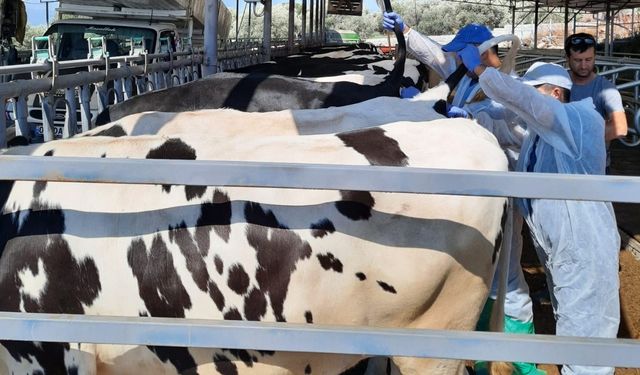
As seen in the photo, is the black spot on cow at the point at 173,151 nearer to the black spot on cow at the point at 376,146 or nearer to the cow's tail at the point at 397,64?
the black spot on cow at the point at 376,146

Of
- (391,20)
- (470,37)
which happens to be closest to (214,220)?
(470,37)

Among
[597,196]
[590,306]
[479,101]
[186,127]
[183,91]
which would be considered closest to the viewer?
[597,196]

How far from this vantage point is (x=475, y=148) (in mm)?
2498

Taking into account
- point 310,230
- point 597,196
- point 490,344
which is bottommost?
point 490,344

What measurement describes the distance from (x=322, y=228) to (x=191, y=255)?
44cm

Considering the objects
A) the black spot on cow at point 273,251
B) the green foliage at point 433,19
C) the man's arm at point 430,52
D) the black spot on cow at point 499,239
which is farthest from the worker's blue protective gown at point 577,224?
the green foliage at point 433,19

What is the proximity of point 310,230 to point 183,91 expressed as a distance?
2.70 meters

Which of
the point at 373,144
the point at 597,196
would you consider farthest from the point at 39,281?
the point at 597,196

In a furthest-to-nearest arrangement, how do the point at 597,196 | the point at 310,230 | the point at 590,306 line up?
the point at 590,306 → the point at 310,230 → the point at 597,196

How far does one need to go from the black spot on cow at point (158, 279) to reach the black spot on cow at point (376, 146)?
697 millimetres

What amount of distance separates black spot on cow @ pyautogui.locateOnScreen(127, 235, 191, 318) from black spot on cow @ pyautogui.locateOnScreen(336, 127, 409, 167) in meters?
0.70

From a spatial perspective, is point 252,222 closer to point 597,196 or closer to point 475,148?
point 475,148

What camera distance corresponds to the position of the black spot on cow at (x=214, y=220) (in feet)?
7.78

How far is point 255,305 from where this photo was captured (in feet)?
7.78
